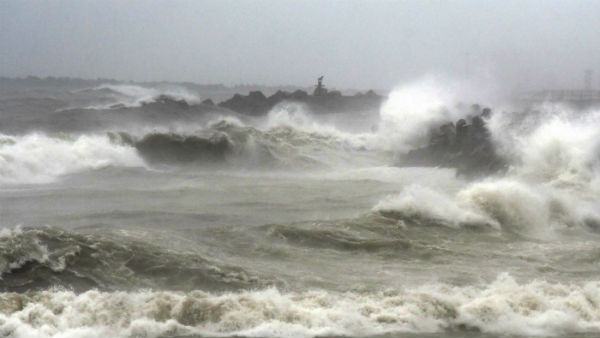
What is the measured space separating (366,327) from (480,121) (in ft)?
61.4

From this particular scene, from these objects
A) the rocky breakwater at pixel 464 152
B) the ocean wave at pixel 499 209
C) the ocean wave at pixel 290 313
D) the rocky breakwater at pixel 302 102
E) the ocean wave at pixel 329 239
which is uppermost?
the rocky breakwater at pixel 302 102

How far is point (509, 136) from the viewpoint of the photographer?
22.4 meters

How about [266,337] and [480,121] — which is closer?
[266,337]

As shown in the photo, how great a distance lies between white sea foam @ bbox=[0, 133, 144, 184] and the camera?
20547mm

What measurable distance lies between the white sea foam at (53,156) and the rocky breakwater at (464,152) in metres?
10.3

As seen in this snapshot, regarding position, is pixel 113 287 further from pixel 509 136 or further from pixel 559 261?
pixel 509 136

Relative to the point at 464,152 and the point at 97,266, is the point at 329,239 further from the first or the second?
the point at 464,152

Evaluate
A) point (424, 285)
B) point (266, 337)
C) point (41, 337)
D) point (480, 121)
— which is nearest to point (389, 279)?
point (424, 285)

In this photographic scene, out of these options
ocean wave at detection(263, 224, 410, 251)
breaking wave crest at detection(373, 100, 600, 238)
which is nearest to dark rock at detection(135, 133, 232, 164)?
breaking wave crest at detection(373, 100, 600, 238)

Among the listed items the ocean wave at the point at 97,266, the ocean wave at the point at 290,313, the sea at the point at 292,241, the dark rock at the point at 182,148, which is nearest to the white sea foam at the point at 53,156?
the sea at the point at 292,241

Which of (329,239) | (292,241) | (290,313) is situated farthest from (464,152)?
(290,313)

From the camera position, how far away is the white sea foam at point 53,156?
20.5 metres

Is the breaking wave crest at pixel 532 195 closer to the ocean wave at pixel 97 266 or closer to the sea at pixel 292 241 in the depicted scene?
the sea at pixel 292 241

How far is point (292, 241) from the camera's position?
39.3 ft
